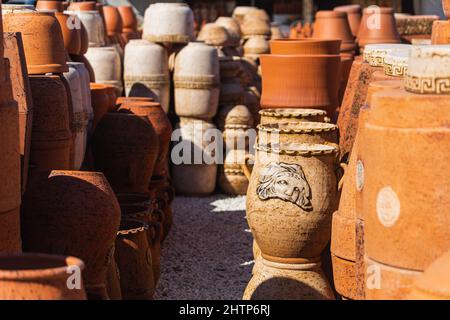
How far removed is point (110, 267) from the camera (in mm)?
2475

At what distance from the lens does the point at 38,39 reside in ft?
9.76

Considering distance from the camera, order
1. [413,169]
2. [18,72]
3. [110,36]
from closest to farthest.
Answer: [413,169] < [18,72] < [110,36]

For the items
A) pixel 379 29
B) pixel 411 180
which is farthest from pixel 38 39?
pixel 379 29

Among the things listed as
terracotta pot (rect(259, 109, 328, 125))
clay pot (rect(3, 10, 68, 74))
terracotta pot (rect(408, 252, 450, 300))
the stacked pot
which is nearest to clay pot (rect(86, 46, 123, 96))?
clay pot (rect(3, 10, 68, 74))

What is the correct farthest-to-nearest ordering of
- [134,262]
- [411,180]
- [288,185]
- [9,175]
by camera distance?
[134,262] → [288,185] → [9,175] → [411,180]

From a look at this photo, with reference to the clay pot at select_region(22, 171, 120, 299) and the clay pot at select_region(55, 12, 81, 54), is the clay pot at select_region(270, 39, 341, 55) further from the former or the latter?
the clay pot at select_region(22, 171, 120, 299)

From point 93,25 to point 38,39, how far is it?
2117mm

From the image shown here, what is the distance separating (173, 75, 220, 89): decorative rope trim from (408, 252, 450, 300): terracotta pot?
4.01m

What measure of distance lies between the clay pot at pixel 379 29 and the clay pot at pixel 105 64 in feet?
6.19

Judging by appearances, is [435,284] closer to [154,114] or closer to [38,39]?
[38,39]

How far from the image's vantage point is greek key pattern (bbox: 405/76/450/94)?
1633 millimetres
